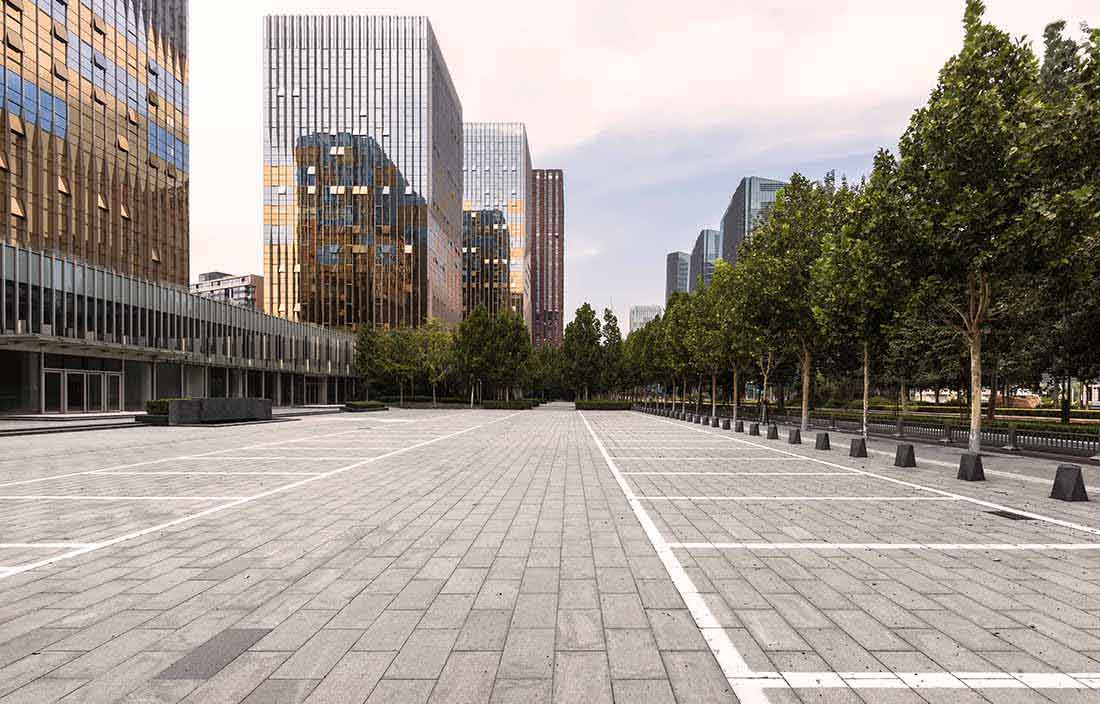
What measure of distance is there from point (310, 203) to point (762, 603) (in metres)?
86.0

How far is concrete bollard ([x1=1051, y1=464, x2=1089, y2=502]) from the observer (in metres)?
9.95

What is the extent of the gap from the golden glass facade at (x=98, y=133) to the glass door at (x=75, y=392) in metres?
9.86

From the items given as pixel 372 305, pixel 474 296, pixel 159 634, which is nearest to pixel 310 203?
pixel 372 305

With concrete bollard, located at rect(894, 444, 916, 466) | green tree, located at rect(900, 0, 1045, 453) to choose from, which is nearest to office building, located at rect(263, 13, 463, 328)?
concrete bollard, located at rect(894, 444, 916, 466)

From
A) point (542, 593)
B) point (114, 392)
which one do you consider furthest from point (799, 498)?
point (114, 392)

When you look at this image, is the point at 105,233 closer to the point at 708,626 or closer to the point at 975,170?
the point at 708,626

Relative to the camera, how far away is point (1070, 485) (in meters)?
10.0

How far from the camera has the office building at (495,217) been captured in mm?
132113

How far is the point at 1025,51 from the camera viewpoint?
46.0 feet

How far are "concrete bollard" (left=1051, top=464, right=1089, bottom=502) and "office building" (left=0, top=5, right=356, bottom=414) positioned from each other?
4462 cm

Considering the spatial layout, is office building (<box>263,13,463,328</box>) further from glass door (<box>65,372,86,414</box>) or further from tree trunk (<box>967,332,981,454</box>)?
tree trunk (<box>967,332,981,454</box>)

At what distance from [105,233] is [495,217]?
92.1 meters

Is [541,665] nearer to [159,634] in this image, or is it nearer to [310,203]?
[159,634]

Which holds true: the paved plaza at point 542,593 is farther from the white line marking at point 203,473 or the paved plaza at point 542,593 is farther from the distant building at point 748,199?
the distant building at point 748,199
